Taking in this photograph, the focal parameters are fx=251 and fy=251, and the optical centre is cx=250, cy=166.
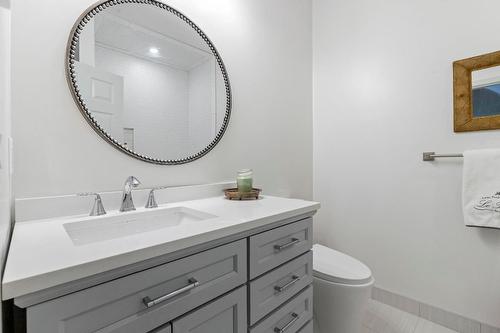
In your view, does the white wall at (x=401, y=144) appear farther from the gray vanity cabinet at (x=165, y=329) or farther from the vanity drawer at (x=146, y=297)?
the gray vanity cabinet at (x=165, y=329)

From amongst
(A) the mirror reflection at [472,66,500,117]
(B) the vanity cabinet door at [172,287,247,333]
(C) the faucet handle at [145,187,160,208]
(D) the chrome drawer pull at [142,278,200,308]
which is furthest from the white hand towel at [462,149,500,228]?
Result: (C) the faucet handle at [145,187,160,208]

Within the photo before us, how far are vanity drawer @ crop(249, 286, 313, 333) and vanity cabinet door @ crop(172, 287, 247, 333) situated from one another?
9 cm

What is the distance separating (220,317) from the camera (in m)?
0.74

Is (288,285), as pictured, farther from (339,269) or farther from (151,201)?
(151,201)

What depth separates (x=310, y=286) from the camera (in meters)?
1.13

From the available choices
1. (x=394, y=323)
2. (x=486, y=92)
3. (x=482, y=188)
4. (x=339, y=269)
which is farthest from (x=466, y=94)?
(x=394, y=323)

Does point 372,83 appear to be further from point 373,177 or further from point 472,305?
point 472,305

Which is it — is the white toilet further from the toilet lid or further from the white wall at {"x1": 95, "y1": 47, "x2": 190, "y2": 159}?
the white wall at {"x1": 95, "y1": 47, "x2": 190, "y2": 159}

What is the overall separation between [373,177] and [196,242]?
1.55 metres

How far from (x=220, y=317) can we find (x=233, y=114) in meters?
1.11

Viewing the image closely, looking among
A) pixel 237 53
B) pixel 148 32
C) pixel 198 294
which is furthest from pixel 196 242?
pixel 237 53

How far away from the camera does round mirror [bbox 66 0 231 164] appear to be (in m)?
1.01

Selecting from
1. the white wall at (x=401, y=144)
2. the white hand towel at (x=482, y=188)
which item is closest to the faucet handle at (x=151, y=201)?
the white wall at (x=401, y=144)

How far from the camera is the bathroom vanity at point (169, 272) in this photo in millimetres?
483
